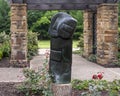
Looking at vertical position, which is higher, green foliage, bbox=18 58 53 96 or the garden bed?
green foliage, bbox=18 58 53 96

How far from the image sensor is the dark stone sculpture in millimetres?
6328

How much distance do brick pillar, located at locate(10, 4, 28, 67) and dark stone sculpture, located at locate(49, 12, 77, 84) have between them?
6.79 metres

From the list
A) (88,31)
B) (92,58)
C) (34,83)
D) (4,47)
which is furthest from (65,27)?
(88,31)

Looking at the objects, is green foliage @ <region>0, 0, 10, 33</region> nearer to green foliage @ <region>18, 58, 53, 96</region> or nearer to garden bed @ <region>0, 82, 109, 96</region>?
garden bed @ <region>0, 82, 109, 96</region>

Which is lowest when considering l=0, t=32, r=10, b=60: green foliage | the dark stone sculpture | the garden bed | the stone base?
l=0, t=32, r=10, b=60: green foliage

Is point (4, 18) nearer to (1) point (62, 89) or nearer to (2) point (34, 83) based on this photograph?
(2) point (34, 83)

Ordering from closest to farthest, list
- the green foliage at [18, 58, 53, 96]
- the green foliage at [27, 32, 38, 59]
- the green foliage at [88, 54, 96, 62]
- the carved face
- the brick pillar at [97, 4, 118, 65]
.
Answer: the carved face → the green foliage at [18, 58, 53, 96] → the brick pillar at [97, 4, 118, 65] → the green foliage at [88, 54, 96, 62] → the green foliage at [27, 32, 38, 59]

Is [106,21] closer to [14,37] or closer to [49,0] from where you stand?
[49,0]

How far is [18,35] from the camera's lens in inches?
527

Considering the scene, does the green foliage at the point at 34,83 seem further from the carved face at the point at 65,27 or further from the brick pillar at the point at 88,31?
the brick pillar at the point at 88,31

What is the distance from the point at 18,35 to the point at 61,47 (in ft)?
23.3

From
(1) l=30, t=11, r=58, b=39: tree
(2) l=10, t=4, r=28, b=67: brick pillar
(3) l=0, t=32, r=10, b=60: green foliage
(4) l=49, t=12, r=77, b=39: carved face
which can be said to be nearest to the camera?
(4) l=49, t=12, r=77, b=39: carved face

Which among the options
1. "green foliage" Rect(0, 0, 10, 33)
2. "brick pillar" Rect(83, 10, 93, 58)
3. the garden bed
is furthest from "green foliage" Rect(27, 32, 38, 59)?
"green foliage" Rect(0, 0, 10, 33)

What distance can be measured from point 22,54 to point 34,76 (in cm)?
622
